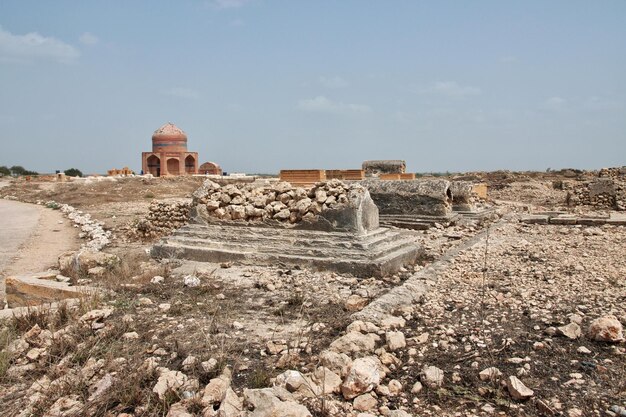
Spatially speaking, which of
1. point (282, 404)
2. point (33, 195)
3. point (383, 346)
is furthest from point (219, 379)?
point (33, 195)

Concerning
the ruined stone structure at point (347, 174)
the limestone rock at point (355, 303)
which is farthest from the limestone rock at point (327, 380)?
the ruined stone structure at point (347, 174)

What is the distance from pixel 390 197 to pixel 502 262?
5.13m

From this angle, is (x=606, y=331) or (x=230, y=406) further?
(x=606, y=331)

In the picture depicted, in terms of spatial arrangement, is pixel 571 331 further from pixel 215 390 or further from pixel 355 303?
pixel 215 390

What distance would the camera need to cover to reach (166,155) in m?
40.3

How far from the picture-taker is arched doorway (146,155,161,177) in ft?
134

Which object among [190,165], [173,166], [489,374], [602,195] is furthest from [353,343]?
[190,165]

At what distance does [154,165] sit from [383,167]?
2806 centimetres

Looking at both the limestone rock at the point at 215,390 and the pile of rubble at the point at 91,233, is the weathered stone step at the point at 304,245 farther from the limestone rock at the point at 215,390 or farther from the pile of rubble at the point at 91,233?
the limestone rock at the point at 215,390

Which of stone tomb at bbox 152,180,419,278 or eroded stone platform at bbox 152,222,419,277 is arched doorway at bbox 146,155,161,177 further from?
eroded stone platform at bbox 152,222,419,277

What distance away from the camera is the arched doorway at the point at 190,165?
4219 cm

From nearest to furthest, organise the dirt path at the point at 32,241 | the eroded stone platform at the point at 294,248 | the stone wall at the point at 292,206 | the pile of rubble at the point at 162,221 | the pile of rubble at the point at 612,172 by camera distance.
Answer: the eroded stone platform at the point at 294,248, the stone wall at the point at 292,206, the dirt path at the point at 32,241, the pile of rubble at the point at 162,221, the pile of rubble at the point at 612,172

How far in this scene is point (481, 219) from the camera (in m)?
11.8

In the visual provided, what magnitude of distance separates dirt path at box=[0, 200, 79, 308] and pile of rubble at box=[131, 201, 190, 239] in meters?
1.52
